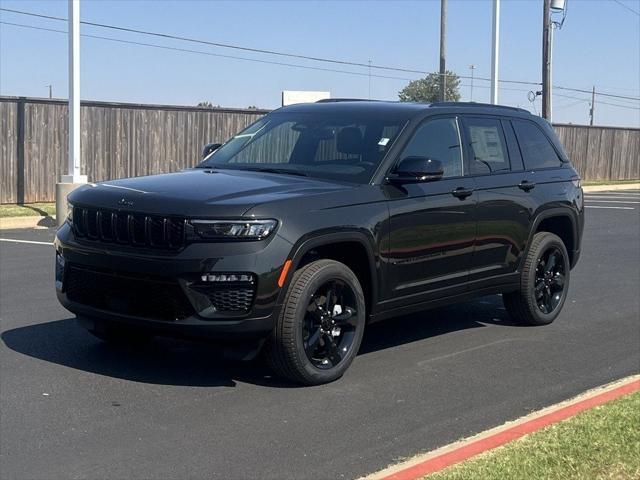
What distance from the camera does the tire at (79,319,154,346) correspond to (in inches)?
253

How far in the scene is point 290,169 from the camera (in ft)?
23.0

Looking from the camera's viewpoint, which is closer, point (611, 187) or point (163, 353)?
point (163, 353)

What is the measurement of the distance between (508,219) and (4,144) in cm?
1434

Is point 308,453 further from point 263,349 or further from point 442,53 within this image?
point 442,53

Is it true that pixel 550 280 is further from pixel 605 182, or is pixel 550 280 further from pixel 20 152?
pixel 605 182

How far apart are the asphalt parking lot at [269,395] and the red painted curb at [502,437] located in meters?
0.25

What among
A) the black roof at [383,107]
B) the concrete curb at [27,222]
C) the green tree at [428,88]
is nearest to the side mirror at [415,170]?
the black roof at [383,107]

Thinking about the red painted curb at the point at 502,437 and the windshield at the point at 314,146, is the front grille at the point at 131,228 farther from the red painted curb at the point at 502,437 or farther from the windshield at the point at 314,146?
the red painted curb at the point at 502,437

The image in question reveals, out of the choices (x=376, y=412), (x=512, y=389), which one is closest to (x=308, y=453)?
(x=376, y=412)

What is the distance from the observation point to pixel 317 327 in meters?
6.28

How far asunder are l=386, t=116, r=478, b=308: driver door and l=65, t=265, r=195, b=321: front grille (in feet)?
5.44

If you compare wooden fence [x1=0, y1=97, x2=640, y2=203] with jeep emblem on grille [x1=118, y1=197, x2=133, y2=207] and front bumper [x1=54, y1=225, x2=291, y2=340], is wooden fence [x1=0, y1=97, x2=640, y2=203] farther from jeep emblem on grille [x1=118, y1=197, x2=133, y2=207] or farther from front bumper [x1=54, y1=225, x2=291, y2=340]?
front bumper [x1=54, y1=225, x2=291, y2=340]

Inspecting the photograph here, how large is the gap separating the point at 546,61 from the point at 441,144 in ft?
86.6

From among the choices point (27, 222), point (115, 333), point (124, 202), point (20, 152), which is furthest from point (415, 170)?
point (20, 152)
